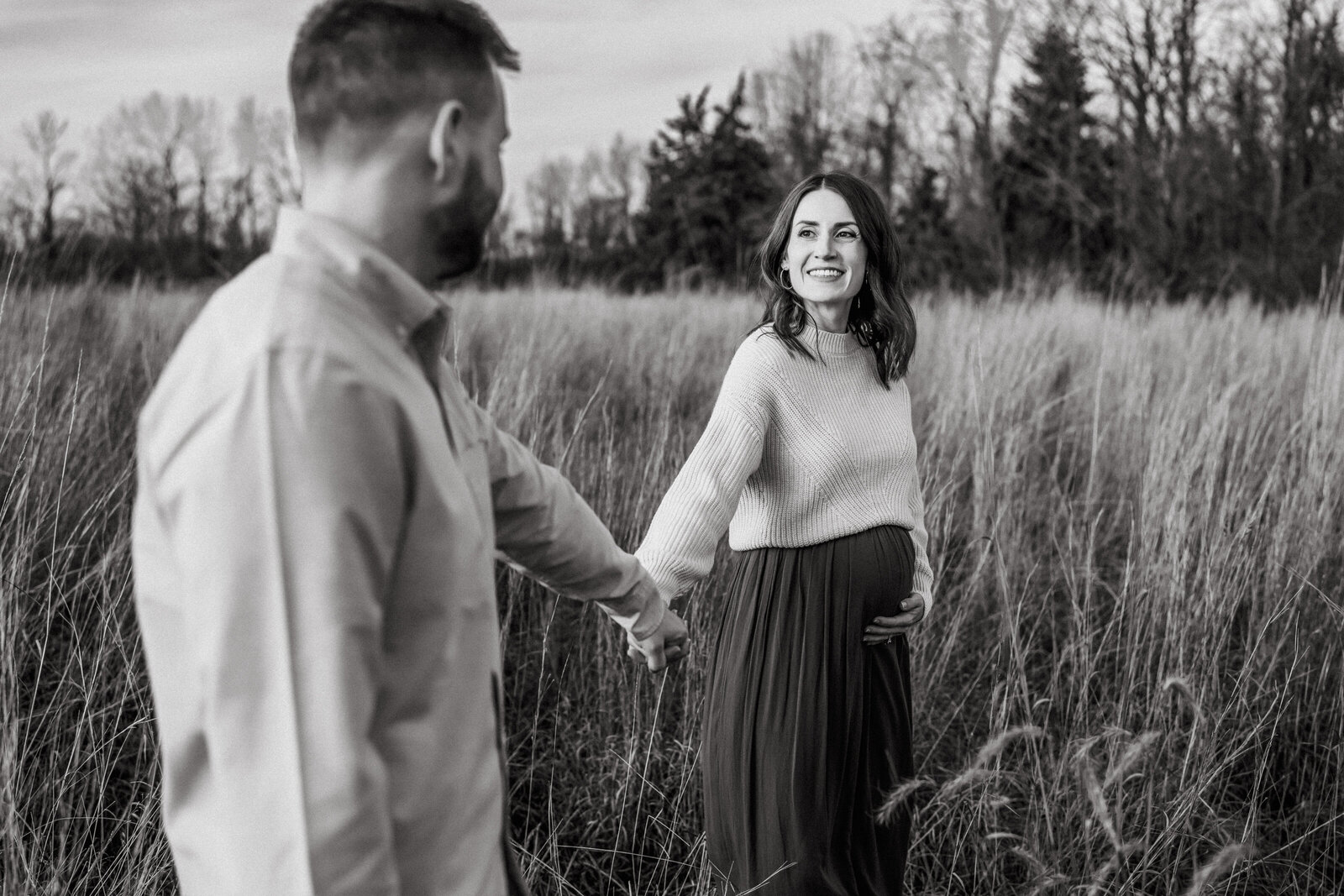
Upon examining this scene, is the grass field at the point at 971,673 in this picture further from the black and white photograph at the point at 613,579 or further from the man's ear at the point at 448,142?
the man's ear at the point at 448,142

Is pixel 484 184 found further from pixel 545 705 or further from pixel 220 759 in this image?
pixel 545 705

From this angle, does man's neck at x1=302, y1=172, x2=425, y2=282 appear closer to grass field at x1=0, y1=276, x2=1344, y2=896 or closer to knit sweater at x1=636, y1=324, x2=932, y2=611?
grass field at x1=0, y1=276, x2=1344, y2=896

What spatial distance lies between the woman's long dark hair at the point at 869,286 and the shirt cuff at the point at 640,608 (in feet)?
3.27

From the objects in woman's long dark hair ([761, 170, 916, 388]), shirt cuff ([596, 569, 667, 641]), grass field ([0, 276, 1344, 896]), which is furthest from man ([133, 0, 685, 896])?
woman's long dark hair ([761, 170, 916, 388])

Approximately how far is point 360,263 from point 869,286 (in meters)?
1.63

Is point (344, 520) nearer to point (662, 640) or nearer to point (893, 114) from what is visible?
point (662, 640)

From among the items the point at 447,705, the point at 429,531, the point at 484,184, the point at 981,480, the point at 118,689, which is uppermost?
the point at 484,184

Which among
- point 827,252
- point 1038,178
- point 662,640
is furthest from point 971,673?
point 1038,178

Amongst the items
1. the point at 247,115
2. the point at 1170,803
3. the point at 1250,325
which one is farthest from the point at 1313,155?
the point at 247,115

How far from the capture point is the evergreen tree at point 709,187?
20.7 metres

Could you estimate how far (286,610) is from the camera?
0.72 m

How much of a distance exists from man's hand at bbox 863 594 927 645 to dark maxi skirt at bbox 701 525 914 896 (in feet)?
0.05

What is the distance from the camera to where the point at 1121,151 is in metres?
14.6

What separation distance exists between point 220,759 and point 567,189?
111 ft
